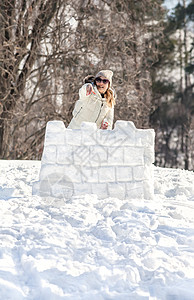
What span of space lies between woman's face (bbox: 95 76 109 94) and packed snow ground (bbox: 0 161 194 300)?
1.37m

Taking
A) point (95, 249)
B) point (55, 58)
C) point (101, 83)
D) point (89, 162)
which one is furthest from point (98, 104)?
point (55, 58)

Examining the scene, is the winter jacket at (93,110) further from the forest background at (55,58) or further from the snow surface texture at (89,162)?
the forest background at (55,58)

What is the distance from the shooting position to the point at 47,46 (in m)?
8.44

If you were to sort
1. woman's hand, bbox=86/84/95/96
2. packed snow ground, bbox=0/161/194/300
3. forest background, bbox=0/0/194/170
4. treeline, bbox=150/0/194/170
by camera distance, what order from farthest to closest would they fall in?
treeline, bbox=150/0/194/170 → forest background, bbox=0/0/194/170 → woman's hand, bbox=86/84/95/96 → packed snow ground, bbox=0/161/194/300

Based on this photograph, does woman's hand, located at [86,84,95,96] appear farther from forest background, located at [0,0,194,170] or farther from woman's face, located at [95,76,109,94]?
forest background, located at [0,0,194,170]

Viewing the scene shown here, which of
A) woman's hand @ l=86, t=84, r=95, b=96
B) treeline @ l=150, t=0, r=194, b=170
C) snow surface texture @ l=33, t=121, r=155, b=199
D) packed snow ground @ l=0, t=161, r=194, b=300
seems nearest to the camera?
packed snow ground @ l=0, t=161, r=194, b=300

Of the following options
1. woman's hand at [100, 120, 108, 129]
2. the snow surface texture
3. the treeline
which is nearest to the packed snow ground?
the snow surface texture

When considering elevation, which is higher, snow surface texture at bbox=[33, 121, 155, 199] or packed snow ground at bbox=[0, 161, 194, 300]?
snow surface texture at bbox=[33, 121, 155, 199]

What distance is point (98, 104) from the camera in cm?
441

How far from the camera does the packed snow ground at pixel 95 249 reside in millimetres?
2043

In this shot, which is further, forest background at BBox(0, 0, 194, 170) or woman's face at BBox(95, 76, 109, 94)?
forest background at BBox(0, 0, 194, 170)

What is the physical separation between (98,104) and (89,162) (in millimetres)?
849

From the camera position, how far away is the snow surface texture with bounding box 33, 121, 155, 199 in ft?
12.8

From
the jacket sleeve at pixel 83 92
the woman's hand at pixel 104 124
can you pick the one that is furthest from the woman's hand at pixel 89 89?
the woman's hand at pixel 104 124
